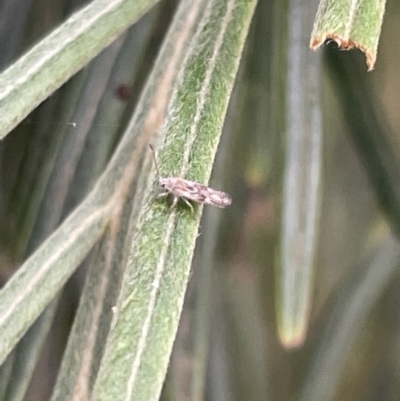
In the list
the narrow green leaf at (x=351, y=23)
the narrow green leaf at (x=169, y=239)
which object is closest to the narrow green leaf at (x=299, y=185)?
the narrow green leaf at (x=169, y=239)

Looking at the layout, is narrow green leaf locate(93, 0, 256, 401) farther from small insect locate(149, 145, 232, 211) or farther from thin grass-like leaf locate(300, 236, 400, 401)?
thin grass-like leaf locate(300, 236, 400, 401)

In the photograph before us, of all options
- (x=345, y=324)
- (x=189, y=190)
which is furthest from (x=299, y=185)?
(x=345, y=324)

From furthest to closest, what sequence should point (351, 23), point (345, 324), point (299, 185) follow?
point (345, 324), point (299, 185), point (351, 23)

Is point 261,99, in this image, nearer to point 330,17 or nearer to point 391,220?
point 391,220

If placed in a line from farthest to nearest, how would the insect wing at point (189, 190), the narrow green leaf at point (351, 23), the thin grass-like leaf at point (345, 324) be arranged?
1. the thin grass-like leaf at point (345, 324)
2. the insect wing at point (189, 190)
3. the narrow green leaf at point (351, 23)

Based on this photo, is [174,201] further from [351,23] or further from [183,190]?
[351,23]

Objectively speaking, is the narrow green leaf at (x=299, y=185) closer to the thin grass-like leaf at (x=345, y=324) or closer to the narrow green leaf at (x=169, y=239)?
the narrow green leaf at (x=169, y=239)
